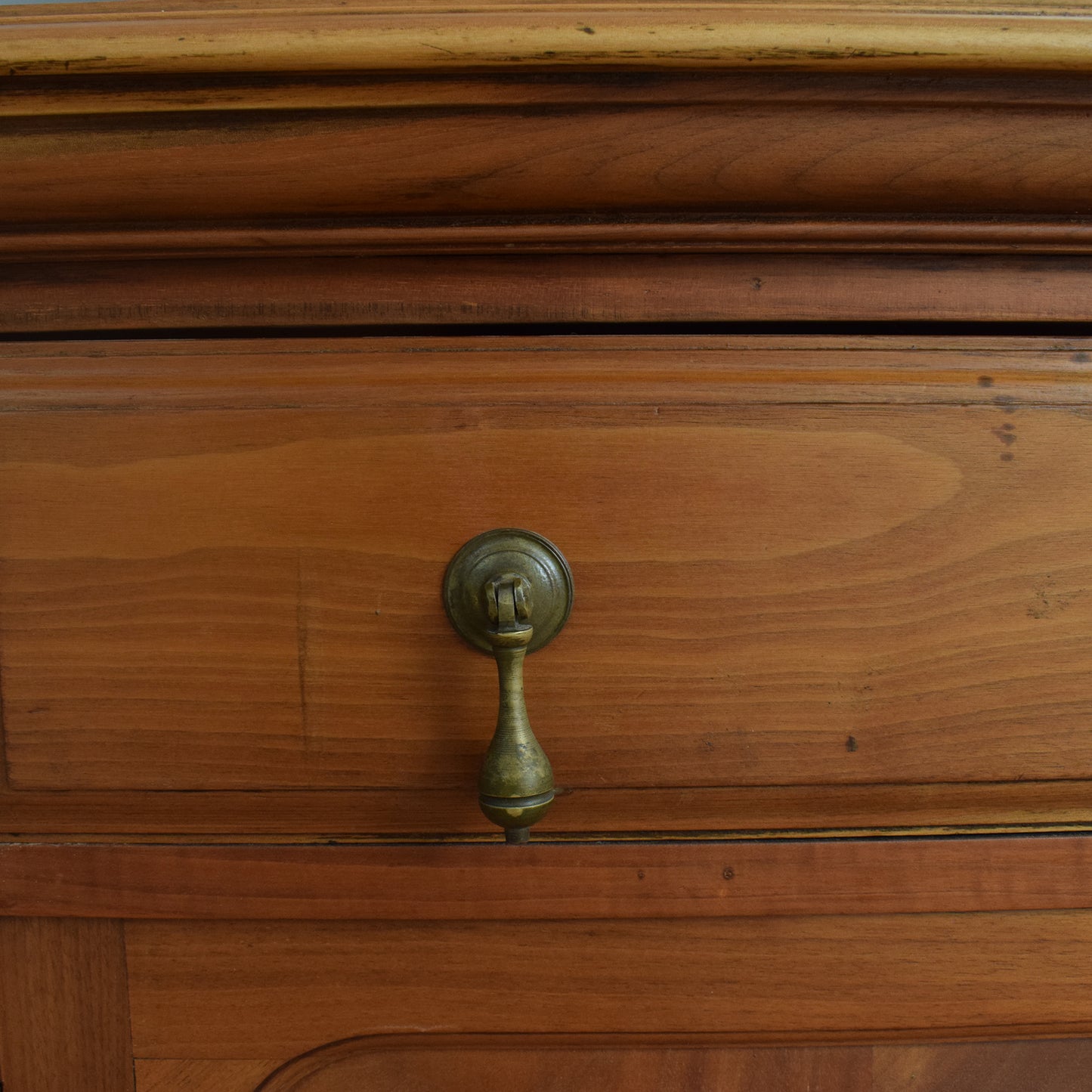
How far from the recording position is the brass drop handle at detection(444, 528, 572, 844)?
28 cm

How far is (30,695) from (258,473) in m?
0.11

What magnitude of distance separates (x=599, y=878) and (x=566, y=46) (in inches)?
10.5

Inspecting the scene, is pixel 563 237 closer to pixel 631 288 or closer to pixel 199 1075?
pixel 631 288

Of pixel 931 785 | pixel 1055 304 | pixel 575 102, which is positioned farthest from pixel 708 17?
pixel 931 785

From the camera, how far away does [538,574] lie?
0.96 ft

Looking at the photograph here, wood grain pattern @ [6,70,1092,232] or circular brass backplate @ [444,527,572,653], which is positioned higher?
wood grain pattern @ [6,70,1092,232]

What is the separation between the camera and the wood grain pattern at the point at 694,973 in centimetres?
32

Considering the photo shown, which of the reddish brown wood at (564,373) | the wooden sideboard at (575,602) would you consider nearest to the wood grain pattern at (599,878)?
the wooden sideboard at (575,602)

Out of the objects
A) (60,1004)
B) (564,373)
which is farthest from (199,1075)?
(564,373)

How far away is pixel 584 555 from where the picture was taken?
0.99 feet

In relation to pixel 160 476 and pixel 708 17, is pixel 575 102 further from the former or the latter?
pixel 160 476

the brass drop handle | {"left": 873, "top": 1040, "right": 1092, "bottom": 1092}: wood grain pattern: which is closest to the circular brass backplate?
the brass drop handle

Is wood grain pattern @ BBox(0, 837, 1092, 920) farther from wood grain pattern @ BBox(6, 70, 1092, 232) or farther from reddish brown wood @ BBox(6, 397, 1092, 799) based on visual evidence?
wood grain pattern @ BBox(6, 70, 1092, 232)

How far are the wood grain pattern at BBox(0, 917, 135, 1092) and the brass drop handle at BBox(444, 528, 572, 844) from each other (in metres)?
0.16
